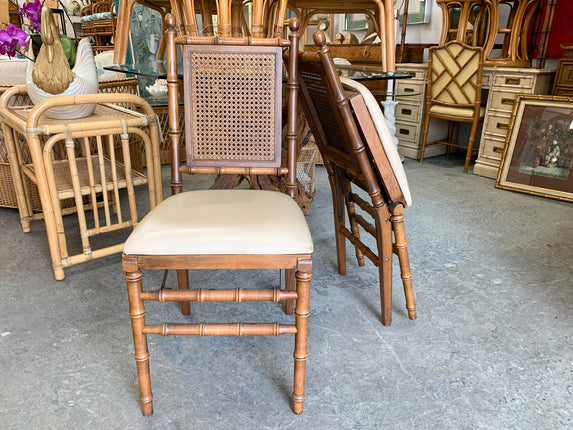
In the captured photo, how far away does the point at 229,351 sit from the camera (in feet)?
5.03

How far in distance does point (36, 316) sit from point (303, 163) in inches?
68.2

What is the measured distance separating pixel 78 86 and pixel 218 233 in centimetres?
130

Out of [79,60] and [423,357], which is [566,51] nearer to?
[423,357]

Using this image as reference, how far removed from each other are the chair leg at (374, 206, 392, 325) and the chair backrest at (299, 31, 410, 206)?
62 mm

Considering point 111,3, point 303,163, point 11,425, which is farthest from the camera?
point 111,3

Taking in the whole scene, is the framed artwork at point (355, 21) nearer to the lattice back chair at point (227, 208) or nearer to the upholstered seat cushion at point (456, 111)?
the upholstered seat cushion at point (456, 111)

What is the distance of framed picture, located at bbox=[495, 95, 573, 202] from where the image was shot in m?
3.07

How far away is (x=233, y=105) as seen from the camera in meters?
1.53

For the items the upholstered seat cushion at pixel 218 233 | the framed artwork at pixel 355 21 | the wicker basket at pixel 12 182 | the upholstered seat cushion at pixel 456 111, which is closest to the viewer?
the upholstered seat cushion at pixel 218 233

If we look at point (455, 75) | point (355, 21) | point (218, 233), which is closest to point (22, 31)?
point (218, 233)

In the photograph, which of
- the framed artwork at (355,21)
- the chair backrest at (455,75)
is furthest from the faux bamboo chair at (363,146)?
the framed artwork at (355,21)

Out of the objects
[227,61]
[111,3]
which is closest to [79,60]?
[227,61]

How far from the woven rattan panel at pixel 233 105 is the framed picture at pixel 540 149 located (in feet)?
8.00

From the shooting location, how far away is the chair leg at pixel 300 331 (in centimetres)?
117
